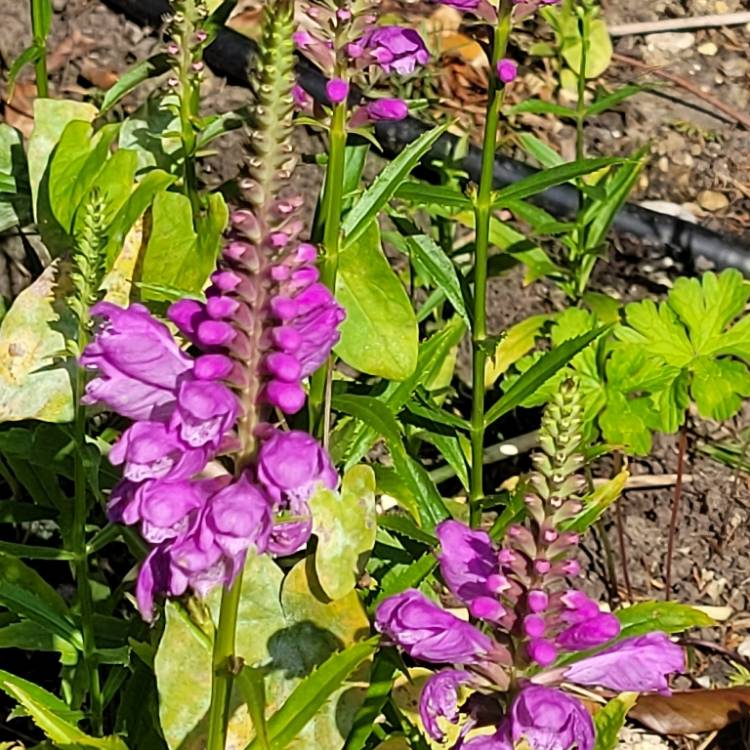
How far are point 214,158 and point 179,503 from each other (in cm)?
309

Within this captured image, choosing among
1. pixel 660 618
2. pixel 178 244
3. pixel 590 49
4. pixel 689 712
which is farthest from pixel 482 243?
pixel 590 49

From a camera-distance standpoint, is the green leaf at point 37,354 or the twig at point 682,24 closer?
the green leaf at point 37,354

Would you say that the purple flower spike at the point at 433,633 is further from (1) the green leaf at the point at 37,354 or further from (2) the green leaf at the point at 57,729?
(1) the green leaf at the point at 37,354

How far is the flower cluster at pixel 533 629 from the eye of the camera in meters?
1.79

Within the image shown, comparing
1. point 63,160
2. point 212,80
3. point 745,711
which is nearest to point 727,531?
point 745,711

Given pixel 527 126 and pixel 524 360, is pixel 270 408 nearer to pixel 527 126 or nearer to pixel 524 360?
pixel 524 360

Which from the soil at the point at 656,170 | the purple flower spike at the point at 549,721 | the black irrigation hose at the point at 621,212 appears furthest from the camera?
the black irrigation hose at the point at 621,212

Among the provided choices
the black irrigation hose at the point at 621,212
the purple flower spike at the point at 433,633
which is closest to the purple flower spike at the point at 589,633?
the purple flower spike at the point at 433,633

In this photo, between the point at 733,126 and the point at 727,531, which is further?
the point at 733,126

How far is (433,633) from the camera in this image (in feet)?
6.06

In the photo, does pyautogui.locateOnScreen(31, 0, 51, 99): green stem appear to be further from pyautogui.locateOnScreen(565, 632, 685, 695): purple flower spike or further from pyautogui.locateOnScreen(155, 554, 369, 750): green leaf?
pyautogui.locateOnScreen(565, 632, 685, 695): purple flower spike

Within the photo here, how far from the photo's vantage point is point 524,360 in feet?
12.1

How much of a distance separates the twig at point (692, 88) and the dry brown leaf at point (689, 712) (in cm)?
251

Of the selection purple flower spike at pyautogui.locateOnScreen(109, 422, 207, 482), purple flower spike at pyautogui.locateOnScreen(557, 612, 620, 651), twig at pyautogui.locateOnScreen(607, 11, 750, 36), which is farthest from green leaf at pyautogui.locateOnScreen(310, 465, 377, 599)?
twig at pyautogui.locateOnScreen(607, 11, 750, 36)
